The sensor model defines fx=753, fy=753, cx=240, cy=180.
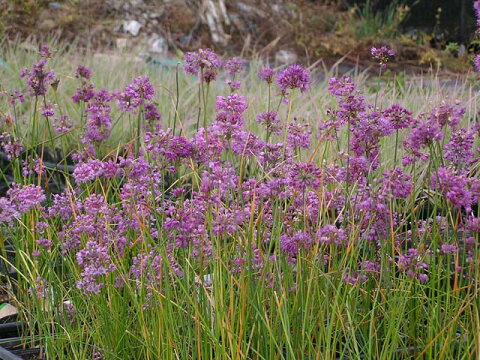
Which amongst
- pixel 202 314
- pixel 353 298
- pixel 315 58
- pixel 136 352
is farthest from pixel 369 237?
pixel 315 58

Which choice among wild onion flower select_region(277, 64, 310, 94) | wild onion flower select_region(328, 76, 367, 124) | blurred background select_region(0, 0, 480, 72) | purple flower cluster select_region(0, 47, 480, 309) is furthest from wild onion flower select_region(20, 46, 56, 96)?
blurred background select_region(0, 0, 480, 72)

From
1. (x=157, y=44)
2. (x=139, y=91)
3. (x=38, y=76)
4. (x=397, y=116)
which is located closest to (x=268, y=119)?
(x=397, y=116)

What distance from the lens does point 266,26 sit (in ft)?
39.5

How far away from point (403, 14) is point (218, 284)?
385 inches

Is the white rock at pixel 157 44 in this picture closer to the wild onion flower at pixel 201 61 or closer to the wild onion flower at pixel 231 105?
the wild onion flower at pixel 201 61

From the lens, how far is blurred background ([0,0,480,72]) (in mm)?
10484

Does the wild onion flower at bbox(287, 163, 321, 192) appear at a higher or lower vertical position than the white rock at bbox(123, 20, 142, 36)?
higher

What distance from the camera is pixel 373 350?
7.47 ft

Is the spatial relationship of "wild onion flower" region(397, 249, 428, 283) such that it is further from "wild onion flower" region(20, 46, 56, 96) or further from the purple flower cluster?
"wild onion flower" region(20, 46, 56, 96)

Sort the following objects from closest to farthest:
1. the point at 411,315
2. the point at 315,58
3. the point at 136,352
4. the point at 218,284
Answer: the point at 218,284 < the point at 411,315 < the point at 136,352 < the point at 315,58

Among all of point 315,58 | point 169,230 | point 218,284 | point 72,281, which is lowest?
point 315,58

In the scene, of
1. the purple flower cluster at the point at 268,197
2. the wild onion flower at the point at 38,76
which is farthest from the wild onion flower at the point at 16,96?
the purple flower cluster at the point at 268,197

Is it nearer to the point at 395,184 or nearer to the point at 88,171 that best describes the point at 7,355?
the point at 88,171

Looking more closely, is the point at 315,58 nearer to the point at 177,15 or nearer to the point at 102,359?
the point at 177,15
